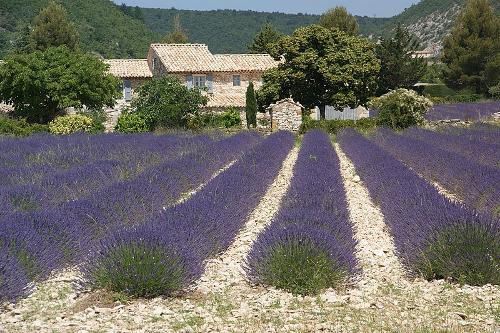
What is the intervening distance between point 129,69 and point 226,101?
558 centimetres

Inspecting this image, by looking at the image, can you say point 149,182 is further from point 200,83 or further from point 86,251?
point 200,83

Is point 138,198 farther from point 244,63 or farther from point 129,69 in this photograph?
point 129,69

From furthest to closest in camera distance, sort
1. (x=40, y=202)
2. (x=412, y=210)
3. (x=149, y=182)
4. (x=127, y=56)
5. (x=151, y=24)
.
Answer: (x=151, y=24)
(x=127, y=56)
(x=149, y=182)
(x=40, y=202)
(x=412, y=210)

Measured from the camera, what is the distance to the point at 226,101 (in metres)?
32.5

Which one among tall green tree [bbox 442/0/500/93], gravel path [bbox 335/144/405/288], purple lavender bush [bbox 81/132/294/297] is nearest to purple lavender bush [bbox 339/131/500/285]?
gravel path [bbox 335/144/405/288]

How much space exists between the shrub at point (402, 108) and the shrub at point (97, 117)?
31.1 ft

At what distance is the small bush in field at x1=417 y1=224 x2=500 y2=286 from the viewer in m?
4.86

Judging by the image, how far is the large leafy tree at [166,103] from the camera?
81.3ft

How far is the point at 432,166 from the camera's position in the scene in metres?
11.2

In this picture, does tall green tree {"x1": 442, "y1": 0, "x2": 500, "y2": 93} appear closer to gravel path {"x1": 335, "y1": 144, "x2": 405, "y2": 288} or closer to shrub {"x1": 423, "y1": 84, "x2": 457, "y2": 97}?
shrub {"x1": 423, "y1": 84, "x2": 457, "y2": 97}

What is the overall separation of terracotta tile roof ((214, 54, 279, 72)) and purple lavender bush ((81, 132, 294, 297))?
88.2 feet

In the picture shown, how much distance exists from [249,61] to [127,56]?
64.5 ft

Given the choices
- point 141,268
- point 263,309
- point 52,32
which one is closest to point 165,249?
point 141,268

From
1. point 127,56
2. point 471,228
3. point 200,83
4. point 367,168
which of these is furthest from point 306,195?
point 127,56
